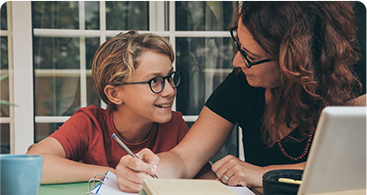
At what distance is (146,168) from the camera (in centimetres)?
102

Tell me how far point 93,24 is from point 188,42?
660 mm

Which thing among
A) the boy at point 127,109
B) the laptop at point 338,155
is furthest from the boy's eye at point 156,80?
A: the laptop at point 338,155

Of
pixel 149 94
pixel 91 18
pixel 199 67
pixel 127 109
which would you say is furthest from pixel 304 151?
pixel 91 18

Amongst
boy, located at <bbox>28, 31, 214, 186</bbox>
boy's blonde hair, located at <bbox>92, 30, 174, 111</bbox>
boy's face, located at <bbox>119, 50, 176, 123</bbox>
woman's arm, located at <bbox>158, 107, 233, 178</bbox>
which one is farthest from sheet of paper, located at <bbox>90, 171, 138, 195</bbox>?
boy's blonde hair, located at <bbox>92, 30, 174, 111</bbox>

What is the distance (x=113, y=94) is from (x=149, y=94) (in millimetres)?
199

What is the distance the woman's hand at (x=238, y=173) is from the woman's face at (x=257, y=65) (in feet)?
0.97

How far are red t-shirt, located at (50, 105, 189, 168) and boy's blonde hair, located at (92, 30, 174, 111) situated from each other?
0.15 meters

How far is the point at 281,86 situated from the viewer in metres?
1.30

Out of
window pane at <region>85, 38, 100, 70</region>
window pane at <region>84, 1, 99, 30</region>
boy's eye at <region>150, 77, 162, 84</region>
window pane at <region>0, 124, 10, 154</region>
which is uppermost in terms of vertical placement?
window pane at <region>84, 1, 99, 30</region>

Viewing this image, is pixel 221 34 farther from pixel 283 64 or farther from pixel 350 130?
pixel 350 130

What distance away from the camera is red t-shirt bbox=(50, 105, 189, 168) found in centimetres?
139

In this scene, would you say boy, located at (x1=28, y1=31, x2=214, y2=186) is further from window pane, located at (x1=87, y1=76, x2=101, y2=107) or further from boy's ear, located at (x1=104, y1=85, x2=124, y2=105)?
window pane, located at (x1=87, y1=76, x2=101, y2=107)

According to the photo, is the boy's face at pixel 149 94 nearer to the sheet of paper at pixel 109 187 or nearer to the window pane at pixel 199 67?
the sheet of paper at pixel 109 187

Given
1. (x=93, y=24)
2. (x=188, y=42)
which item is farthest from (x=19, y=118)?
(x=188, y=42)
